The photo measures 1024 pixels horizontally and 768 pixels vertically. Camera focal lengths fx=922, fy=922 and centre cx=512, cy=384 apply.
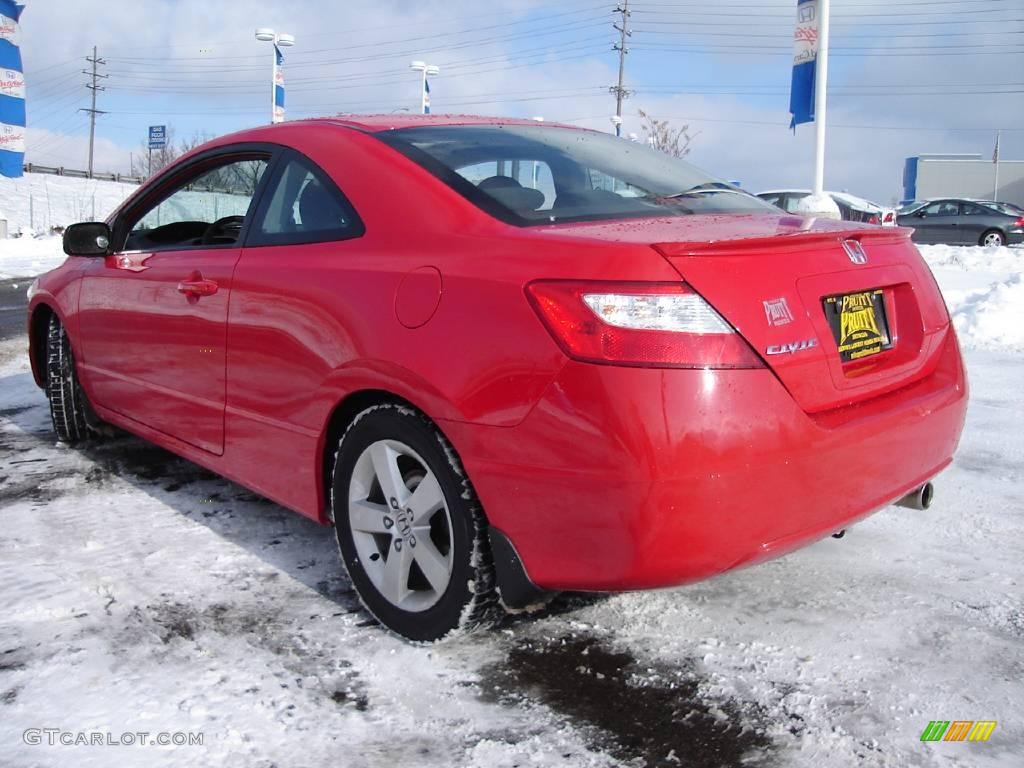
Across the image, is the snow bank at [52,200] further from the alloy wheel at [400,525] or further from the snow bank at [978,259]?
the alloy wheel at [400,525]

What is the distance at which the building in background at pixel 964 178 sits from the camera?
61.5m

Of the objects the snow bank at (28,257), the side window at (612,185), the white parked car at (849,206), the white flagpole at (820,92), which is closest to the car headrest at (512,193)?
the side window at (612,185)

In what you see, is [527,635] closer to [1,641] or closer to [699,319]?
[699,319]

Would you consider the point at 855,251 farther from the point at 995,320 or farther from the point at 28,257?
the point at 28,257

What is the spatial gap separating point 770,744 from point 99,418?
3.68 metres

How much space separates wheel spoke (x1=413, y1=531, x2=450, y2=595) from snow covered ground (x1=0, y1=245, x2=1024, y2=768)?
219 millimetres

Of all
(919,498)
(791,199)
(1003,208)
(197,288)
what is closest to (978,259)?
(791,199)

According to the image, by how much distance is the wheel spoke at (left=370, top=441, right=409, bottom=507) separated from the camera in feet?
8.41

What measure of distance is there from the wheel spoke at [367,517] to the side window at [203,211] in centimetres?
116

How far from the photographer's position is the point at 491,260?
232 centimetres

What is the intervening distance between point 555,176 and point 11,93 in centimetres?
1971

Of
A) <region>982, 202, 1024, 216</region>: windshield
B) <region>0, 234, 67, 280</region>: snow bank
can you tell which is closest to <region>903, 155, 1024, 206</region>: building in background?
<region>982, 202, 1024, 216</region>: windshield

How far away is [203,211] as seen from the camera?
3889mm

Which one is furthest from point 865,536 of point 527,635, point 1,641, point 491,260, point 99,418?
point 99,418
